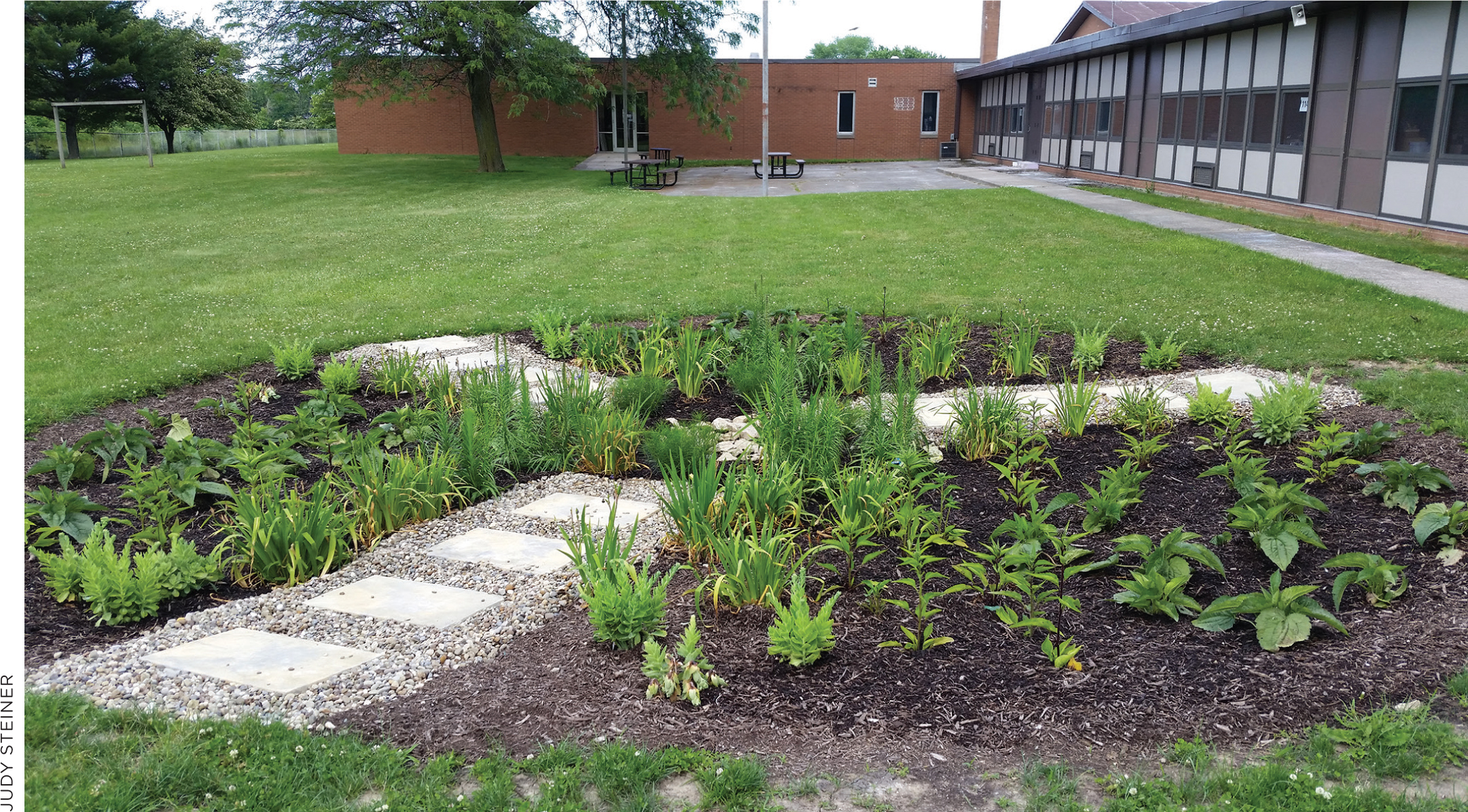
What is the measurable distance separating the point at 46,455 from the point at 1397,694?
19.1 feet

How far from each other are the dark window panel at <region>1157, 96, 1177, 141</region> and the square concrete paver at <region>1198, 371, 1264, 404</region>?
14.5 meters

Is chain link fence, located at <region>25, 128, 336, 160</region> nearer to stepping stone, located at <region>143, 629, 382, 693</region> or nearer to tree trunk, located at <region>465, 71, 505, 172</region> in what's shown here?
tree trunk, located at <region>465, 71, 505, 172</region>

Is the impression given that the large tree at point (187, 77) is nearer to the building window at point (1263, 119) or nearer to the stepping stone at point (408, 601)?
the building window at point (1263, 119)

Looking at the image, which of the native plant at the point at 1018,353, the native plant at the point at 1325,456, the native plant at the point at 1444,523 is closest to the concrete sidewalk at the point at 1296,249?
the native plant at the point at 1018,353

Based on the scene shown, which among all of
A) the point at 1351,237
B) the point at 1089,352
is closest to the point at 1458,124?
the point at 1351,237

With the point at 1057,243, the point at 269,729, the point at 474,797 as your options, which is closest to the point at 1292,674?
the point at 474,797

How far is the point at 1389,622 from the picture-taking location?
10.2ft

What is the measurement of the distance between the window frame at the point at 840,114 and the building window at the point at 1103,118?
14361mm

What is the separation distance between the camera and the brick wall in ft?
113

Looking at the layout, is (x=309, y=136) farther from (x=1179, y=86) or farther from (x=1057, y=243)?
(x=1057, y=243)

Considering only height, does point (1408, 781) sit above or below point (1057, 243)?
below

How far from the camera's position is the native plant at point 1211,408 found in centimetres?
501

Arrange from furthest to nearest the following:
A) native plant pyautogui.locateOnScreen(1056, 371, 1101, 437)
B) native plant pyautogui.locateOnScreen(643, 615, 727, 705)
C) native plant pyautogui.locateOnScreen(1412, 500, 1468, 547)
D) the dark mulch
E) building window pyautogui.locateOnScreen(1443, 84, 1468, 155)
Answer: building window pyautogui.locateOnScreen(1443, 84, 1468, 155) → native plant pyautogui.locateOnScreen(1056, 371, 1101, 437) → native plant pyautogui.locateOnScreen(1412, 500, 1468, 547) → native plant pyautogui.locateOnScreen(643, 615, 727, 705) → the dark mulch

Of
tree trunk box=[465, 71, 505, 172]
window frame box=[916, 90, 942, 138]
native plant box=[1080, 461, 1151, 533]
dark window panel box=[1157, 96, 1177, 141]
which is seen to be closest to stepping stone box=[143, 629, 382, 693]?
native plant box=[1080, 461, 1151, 533]
